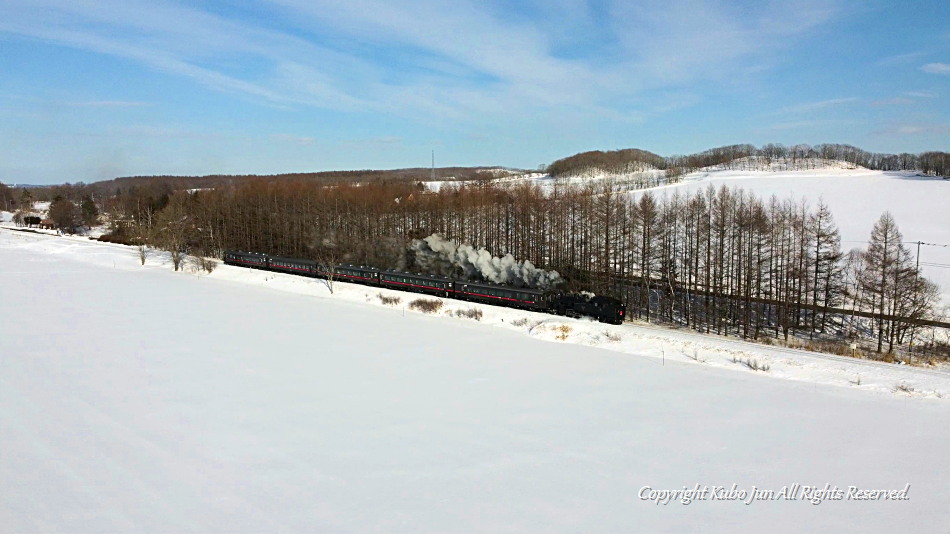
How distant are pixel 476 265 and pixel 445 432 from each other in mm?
29916

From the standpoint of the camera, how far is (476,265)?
45531 mm

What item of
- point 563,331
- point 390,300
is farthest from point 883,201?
point 390,300

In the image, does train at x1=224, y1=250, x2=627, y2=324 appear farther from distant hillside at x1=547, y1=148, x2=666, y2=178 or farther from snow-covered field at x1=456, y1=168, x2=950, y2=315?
distant hillside at x1=547, y1=148, x2=666, y2=178

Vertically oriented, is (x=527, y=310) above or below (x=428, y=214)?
below

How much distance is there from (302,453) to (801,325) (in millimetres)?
34800

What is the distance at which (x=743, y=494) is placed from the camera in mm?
12414

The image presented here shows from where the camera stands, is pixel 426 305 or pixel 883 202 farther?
pixel 883 202

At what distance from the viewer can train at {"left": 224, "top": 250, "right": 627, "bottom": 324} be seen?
109ft

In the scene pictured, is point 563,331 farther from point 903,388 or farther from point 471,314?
point 903,388

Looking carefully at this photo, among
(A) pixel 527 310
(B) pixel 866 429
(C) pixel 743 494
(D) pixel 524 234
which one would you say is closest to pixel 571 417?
(C) pixel 743 494

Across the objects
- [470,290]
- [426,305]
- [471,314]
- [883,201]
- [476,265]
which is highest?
[883,201]

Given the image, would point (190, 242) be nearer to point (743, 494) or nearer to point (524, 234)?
point (524, 234)

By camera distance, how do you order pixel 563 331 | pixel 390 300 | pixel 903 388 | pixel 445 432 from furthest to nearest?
pixel 390 300, pixel 563 331, pixel 903 388, pixel 445 432

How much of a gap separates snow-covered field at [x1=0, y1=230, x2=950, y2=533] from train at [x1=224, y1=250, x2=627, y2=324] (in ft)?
11.0
